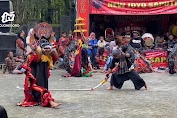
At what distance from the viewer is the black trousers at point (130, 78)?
8.82m

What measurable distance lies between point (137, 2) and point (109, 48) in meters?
2.54

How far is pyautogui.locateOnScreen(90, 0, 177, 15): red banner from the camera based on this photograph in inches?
577

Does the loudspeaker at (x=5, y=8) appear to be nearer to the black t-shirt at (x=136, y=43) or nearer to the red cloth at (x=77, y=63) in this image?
the red cloth at (x=77, y=63)

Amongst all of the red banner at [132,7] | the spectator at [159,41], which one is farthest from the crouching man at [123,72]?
the spectator at [159,41]

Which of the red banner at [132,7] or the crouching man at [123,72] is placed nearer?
the crouching man at [123,72]

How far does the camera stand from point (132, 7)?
49.0 ft

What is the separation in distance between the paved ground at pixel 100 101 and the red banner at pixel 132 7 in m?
5.03

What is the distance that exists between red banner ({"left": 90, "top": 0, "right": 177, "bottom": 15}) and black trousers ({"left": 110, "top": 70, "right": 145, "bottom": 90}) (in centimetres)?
638

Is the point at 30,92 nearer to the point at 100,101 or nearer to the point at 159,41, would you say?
the point at 100,101

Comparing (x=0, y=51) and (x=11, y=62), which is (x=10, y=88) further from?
(x=0, y=51)

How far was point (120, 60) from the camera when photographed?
877cm

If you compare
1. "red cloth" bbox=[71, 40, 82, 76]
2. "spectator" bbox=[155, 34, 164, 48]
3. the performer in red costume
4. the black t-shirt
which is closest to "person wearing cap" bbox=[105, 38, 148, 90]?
the performer in red costume

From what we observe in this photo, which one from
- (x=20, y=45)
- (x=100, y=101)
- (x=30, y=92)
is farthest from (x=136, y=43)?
(x=30, y=92)

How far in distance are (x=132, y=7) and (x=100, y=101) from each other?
827cm
